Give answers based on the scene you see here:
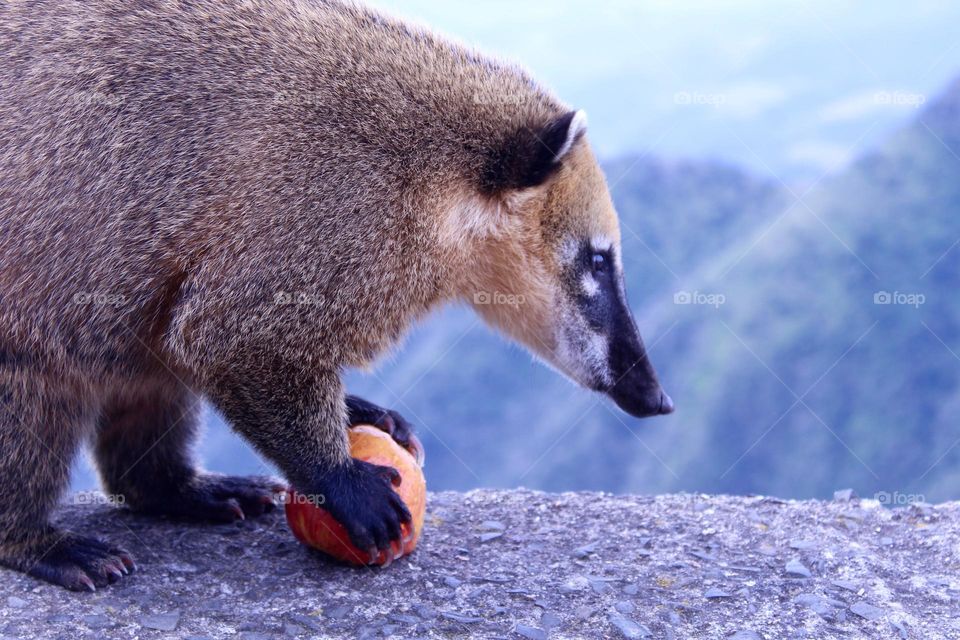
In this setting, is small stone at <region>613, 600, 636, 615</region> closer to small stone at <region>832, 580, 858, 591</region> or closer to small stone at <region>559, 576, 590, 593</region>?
small stone at <region>559, 576, 590, 593</region>

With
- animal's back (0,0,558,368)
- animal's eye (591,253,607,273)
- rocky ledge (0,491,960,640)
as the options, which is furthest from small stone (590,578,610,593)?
animal's back (0,0,558,368)

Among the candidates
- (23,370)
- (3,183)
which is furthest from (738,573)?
(3,183)

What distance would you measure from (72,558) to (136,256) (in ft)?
3.48

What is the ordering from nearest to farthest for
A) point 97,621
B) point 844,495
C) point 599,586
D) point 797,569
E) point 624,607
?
point 97,621 < point 624,607 < point 599,586 < point 797,569 < point 844,495

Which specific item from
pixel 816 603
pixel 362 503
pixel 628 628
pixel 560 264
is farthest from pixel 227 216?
pixel 816 603

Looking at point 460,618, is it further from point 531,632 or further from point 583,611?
point 583,611

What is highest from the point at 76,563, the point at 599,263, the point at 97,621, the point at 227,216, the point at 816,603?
the point at 599,263

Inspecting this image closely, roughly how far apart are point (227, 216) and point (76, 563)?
4.23 ft

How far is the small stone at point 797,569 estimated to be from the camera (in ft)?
12.2

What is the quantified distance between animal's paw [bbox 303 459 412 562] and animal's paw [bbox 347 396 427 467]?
526 mm

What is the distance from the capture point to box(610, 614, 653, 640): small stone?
3.21 meters

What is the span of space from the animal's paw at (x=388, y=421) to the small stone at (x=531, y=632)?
0.93 meters

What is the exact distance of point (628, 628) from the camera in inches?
128

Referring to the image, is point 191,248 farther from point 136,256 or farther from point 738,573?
point 738,573
